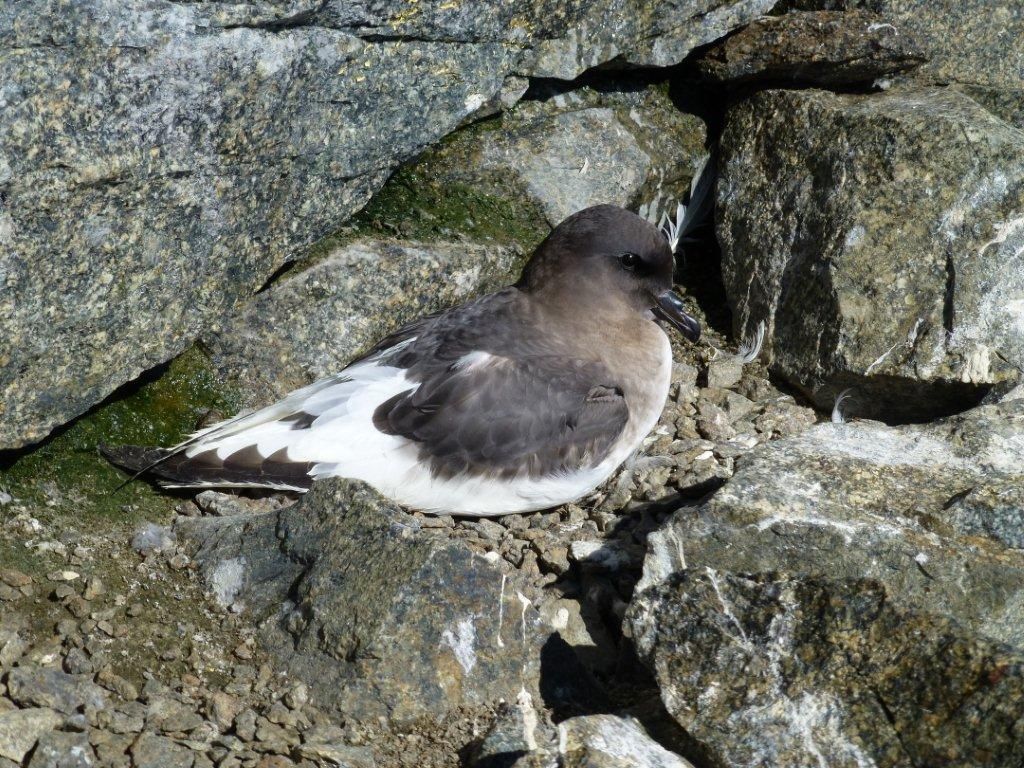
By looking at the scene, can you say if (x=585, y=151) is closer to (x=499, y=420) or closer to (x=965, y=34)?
(x=499, y=420)

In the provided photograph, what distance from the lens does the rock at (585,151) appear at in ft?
19.0

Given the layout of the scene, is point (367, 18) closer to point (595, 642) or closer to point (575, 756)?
point (595, 642)

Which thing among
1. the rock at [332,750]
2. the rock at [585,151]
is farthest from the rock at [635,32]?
the rock at [332,750]

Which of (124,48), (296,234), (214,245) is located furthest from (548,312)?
(124,48)

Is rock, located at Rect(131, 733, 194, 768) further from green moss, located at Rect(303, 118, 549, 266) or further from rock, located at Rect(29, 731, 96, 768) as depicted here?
green moss, located at Rect(303, 118, 549, 266)

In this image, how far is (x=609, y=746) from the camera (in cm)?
314

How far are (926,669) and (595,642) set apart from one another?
1286 millimetres

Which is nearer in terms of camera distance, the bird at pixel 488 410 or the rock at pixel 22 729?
the rock at pixel 22 729

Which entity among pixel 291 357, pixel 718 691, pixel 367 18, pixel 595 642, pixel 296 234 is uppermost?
pixel 367 18

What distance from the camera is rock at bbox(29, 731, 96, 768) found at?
3268mm

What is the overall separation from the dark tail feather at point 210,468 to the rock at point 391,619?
0.60 m

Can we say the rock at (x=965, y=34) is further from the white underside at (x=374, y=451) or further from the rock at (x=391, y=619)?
the rock at (x=391, y=619)

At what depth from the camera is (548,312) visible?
502cm

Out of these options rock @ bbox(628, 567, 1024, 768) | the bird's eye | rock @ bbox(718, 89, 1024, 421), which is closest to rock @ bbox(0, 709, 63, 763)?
rock @ bbox(628, 567, 1024, 768)
